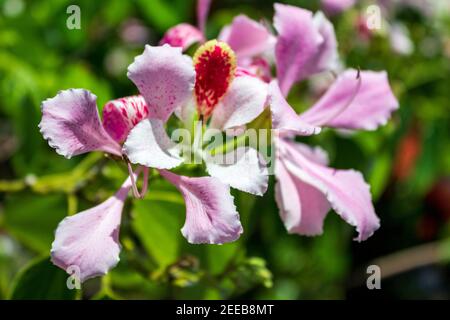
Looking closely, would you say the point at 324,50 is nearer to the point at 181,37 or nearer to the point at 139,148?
the point at 181,37

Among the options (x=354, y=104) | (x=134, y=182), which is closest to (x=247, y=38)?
(x=354, y=104)

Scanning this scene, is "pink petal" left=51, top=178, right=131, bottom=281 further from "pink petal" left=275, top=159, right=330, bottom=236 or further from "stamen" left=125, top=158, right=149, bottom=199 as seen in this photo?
"pink petal" left=275, top=159, right=330, bottom=236

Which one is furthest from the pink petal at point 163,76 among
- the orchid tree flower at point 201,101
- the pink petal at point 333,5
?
Result: the pink petal at point 333,5

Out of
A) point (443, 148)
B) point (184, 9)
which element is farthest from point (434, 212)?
point (184, 9)

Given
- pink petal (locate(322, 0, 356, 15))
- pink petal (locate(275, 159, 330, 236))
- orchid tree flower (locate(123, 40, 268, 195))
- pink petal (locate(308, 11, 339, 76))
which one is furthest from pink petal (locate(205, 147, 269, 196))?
pink petal (locate(322, 0, 356, 15))

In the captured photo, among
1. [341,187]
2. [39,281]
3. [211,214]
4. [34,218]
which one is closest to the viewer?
[211,214]

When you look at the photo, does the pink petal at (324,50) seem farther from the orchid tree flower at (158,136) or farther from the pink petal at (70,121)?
the pink petal at (70,121)
